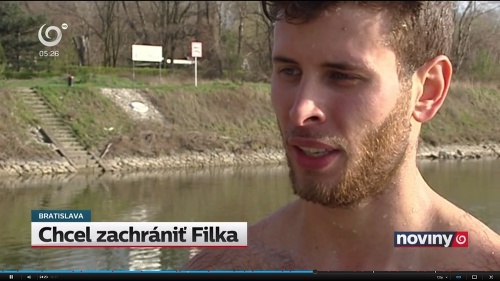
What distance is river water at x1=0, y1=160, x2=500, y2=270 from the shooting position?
5.65 ft

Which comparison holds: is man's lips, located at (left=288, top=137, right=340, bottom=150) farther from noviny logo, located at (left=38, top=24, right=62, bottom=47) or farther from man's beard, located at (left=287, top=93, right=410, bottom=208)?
noviny logo, located at (left=38, top=24, right=62, bottom=47)

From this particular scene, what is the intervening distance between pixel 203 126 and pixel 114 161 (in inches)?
42.3

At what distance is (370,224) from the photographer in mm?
1051

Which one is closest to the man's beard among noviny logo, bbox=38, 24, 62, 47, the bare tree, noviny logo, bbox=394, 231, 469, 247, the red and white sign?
noviny logo, bbox=394, 231, 469, 247

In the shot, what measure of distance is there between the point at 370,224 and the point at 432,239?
0.33 ft

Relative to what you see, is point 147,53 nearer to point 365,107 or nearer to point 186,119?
Result: point 186,119

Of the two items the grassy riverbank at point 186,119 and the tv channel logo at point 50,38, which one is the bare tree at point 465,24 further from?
the tv channel logo at point 50,38

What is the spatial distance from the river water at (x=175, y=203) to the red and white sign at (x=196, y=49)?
0.49 metres

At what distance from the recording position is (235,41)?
202cm

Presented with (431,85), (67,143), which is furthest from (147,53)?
(67,143)

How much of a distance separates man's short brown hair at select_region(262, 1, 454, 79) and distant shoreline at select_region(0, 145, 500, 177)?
0.75 meters

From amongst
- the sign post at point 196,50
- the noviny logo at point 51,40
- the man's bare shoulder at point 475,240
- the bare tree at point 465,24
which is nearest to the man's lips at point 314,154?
the man's bare shoulder at point 475,240

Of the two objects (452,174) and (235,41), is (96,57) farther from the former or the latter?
(452,174)

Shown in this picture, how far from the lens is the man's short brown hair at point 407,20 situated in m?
0.93
